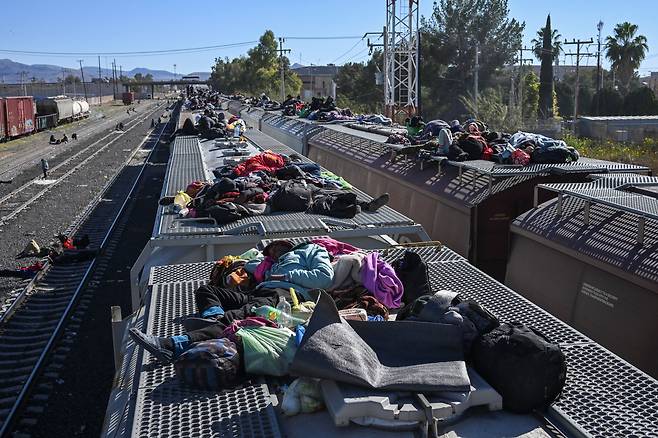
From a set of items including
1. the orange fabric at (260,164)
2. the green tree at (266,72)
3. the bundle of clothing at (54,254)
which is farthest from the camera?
the green tree at (266,72)

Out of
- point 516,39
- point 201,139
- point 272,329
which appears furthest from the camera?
point 516,39

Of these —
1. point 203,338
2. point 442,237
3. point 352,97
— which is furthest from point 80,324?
point 352,97

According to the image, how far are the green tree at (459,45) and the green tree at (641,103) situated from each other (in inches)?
596

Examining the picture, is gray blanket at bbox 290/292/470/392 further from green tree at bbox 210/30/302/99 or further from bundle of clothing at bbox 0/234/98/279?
green tree at bbox 210/30/302/99

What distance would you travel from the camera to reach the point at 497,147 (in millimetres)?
11453

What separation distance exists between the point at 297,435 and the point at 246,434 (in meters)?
0.29

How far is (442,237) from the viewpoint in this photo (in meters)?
10.4

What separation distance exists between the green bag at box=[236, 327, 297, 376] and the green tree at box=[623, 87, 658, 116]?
55900mm

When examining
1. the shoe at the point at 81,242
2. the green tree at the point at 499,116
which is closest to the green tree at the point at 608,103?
the green tree at the point at 499,116

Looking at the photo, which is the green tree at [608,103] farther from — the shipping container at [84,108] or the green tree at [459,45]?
the shipping container at [84,108]

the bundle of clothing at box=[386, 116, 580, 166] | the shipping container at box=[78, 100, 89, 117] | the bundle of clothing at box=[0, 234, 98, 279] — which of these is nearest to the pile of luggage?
the bundle of clothing at box=[386, 116, 580, 166]

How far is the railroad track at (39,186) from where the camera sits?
22.2 meters

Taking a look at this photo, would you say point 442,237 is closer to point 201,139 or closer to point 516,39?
point 201,139

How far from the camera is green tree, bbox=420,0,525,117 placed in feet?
220
